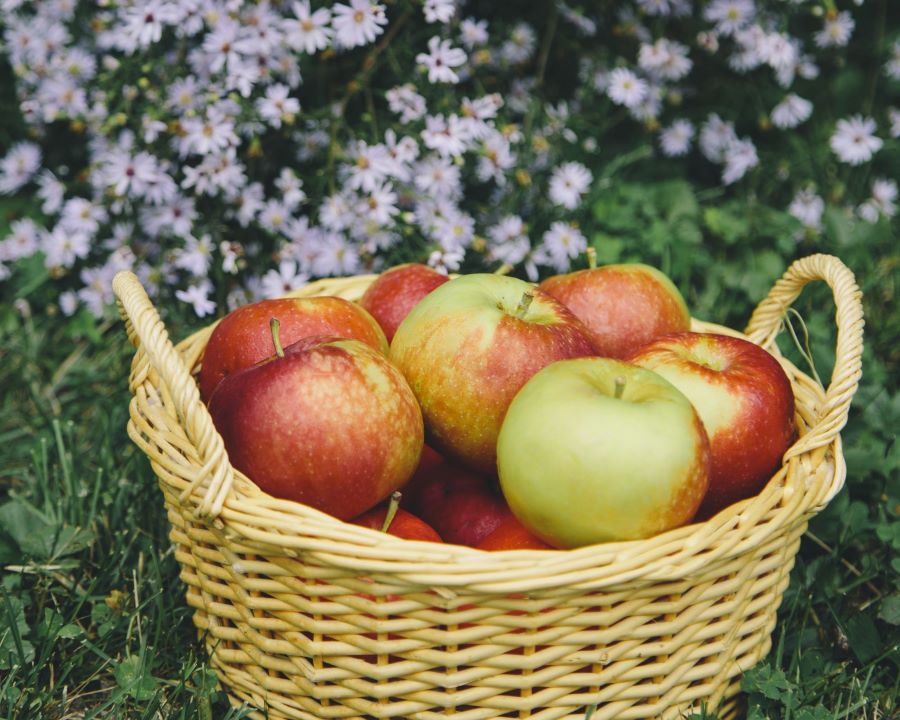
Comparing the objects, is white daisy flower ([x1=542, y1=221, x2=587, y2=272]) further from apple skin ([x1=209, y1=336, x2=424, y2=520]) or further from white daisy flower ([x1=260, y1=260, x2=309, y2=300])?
apple skin ([x1=209, y1=336, x2=424, y2=520])

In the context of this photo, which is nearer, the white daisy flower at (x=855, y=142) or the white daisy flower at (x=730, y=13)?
the white daisy flower at (x=730, y=13)

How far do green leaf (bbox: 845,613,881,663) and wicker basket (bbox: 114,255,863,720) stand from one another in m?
0.25

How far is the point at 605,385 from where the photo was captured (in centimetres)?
144

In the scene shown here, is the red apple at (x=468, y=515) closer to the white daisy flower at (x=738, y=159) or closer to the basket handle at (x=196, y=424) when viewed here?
the basket handle at (x=196, y=424)

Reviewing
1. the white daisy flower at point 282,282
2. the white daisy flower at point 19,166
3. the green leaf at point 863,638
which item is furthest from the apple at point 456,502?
the white daisy flower at point 19,166

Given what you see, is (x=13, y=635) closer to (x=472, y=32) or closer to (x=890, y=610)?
(x=890, y=610)

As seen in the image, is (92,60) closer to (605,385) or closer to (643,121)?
(643,121)

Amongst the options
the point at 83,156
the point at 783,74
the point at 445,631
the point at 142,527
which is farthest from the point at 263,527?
the point at 783,74

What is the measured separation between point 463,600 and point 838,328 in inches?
31.0

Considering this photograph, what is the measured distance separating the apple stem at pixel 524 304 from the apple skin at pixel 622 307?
0.74ft

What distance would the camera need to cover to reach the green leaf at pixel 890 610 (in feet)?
5.71

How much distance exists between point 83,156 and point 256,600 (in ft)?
7.09

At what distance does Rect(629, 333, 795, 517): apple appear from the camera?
157cm

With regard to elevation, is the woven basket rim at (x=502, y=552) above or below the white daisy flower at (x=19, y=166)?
above
